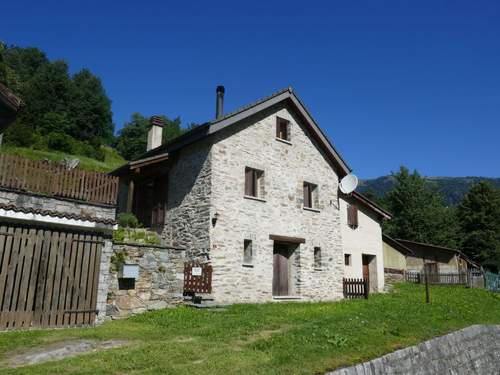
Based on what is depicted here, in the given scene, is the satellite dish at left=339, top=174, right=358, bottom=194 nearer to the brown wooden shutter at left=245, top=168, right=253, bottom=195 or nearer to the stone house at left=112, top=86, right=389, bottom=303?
the stone house at left=112, top=86, right=389, bottom=303

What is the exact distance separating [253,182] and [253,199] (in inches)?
37.1

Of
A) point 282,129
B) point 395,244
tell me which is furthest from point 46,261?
point 395,244

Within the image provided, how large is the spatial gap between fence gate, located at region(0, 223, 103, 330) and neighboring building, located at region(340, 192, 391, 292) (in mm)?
13782

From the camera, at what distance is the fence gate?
8711mm

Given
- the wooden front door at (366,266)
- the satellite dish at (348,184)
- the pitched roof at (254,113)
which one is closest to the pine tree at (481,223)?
the wooden front door at (366,266)

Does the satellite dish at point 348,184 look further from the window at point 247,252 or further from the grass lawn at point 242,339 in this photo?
the grass lawn at point 242,339

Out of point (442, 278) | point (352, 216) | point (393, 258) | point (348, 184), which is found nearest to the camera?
point (348, 184)

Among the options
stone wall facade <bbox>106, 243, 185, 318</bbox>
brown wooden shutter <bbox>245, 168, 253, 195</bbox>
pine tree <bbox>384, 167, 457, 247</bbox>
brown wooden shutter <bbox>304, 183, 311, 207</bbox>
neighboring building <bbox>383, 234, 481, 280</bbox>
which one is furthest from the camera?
pine tree <bbox>384, 167, 457, 247</bbox>

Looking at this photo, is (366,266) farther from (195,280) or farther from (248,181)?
(195,280)

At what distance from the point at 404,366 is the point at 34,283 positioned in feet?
25.5

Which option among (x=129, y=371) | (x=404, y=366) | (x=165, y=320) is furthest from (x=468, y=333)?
(x=129, y=371)

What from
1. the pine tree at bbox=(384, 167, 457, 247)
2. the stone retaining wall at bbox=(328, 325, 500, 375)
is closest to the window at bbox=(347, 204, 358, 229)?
the stone retaining wall at bbox=(328, 325, 500, 375)

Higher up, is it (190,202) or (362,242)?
(190,202)

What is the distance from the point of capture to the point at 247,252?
15.7m
